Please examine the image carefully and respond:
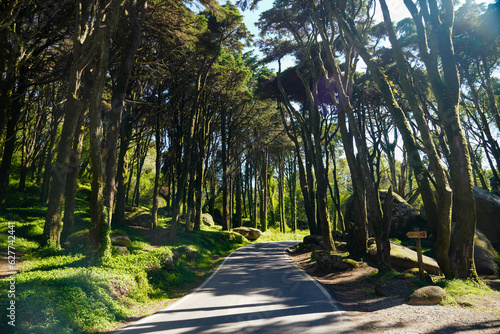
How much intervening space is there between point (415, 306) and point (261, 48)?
18196mm

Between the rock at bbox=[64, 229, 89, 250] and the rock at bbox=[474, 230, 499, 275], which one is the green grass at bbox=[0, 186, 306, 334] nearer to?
the rock at bbox=[64, 229, 89, 250]

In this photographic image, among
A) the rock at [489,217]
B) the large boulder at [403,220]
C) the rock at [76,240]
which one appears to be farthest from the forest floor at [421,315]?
the large boulder at [403,220]

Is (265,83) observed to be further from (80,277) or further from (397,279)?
(80,277)

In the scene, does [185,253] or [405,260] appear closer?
[405,260]

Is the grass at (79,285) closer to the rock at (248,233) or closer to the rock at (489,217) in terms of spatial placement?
the rock at (489,217)

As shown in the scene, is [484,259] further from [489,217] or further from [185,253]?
[185,253]

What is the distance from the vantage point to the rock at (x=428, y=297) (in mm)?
5980

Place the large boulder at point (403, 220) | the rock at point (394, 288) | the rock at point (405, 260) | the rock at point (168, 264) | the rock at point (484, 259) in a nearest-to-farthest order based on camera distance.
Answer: the rock at point (394, 288)
the rock at point (168, 264)
the rock at point (405, 260)
the rock at point (484, 259)
the large boulder at point (403, 220)

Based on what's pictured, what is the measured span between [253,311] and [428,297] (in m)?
3.78

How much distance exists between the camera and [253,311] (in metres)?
6.25

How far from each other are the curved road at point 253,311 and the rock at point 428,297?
5.41 feet

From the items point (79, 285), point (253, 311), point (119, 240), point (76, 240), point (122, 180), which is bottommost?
point (253, 311)

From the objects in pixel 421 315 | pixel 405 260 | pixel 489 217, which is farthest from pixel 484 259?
pixel 421 315

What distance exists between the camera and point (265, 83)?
21547mm
